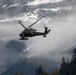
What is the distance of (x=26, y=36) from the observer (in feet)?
449

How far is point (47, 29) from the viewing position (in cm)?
14412

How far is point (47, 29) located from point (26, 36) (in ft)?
31.5

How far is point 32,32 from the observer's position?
137m

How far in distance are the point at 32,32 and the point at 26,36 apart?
6.73ft

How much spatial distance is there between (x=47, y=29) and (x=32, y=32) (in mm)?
8010
